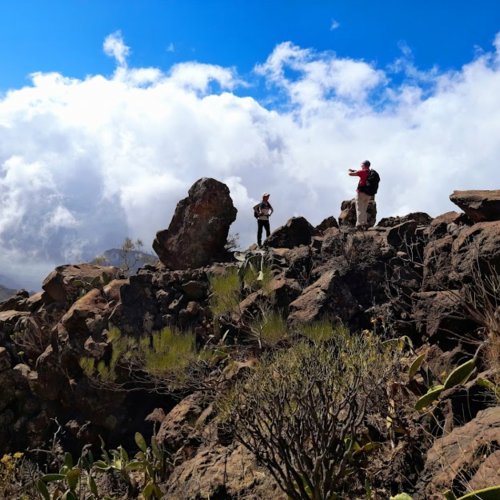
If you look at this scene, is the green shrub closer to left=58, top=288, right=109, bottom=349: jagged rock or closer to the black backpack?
left=58, top=288, right=109, bottom=349: jagged rock

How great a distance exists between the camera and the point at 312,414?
466 centimetres

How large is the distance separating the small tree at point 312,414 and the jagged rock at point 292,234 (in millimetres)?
7108

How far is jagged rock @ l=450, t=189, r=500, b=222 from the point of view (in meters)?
7.84

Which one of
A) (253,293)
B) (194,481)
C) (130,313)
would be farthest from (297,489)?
(130,313)

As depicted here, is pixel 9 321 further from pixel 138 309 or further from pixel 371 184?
pixel 371 184

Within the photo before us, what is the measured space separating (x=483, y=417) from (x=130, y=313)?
8.21 m

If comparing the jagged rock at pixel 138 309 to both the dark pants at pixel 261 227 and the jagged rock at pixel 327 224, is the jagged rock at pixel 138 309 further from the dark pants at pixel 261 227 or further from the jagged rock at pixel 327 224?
the jagged rock at pixel 327 224

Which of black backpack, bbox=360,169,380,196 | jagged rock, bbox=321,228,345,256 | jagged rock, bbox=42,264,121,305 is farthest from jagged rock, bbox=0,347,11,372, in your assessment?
black backpack, bbox=360,169,380,196

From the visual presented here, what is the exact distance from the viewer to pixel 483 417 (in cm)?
406

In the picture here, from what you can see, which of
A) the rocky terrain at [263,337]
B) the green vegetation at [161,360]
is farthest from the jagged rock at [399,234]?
the green vegetation at [161,360]

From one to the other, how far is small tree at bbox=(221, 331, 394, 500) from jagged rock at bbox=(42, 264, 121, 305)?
Result: 30.5 feet

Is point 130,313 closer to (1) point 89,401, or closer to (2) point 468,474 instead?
(1) point 89,401

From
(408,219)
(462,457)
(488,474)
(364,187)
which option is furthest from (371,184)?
(488,474)

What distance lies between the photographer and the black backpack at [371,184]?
12.2 m
